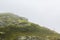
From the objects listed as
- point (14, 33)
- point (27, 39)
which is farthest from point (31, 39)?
point (14, 33)

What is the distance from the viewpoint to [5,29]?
7912 cm

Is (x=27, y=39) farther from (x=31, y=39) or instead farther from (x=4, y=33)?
(x=4, y=33)

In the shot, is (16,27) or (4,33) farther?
(16,27)

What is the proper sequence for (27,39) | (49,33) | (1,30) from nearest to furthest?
(27,39) < (1,30) < (49,33)

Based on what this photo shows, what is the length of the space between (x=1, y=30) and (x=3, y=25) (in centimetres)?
421

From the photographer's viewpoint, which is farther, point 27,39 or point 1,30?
point 1,30

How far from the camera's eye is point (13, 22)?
295ft

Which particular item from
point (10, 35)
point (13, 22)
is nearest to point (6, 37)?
point (10, 35)

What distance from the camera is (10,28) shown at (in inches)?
3179

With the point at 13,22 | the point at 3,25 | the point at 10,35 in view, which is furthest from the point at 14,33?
the point at 13,22

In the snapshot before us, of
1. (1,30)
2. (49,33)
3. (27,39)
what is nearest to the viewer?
(27,39)

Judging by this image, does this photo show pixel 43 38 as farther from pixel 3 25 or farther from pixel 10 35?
pixel 3 25

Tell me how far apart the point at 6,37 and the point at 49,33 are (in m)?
18.1

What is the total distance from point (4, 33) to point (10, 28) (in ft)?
17.9
